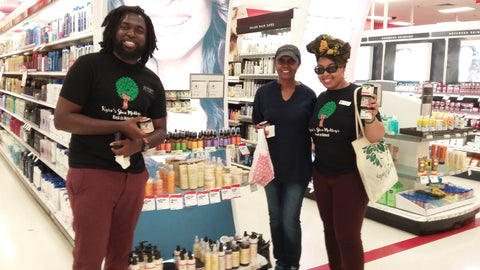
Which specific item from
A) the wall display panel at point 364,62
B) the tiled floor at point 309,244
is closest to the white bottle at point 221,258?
the tiled floor at point 309,244

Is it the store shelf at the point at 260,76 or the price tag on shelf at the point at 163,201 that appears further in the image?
the store shelf at the point at 260,76

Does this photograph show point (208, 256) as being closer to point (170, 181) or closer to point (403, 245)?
point (170, 181)

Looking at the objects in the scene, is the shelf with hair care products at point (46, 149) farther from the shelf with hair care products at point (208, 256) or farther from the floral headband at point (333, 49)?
the floral headband at point (333, 49)

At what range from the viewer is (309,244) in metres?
4.51

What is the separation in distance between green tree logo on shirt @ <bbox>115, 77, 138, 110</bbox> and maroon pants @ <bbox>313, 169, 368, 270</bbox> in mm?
1367

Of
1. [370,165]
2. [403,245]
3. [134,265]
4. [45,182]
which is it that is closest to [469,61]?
[403,245]

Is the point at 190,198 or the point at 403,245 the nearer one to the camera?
the point at 190,198

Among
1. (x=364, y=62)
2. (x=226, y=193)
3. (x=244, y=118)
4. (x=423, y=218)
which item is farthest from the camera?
(x=364, y=62)

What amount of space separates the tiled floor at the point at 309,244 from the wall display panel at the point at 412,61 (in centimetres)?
564

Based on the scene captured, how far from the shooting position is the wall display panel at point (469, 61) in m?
8.91

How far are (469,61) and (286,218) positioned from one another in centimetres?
770

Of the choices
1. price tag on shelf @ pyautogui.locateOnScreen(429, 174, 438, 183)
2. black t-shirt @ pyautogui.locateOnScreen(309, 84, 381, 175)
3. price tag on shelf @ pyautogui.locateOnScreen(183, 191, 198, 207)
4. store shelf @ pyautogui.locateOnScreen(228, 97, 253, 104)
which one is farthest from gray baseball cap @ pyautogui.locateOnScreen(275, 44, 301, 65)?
store shelf @ pyautogui.locateOnScreen(228, 97, 253, 104)

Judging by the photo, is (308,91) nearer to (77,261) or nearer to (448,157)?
(77,261)

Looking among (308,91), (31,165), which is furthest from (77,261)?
(31,165)
